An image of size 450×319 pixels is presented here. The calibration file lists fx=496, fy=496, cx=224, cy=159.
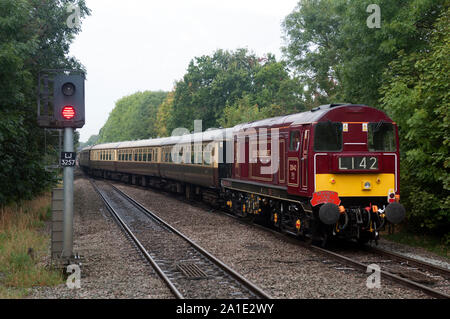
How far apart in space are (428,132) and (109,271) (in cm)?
811

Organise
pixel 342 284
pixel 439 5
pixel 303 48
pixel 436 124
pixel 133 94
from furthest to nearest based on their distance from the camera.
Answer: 1. pixel 133 94
2. pixel 303 48
3. pixel 439 5
4. pixel 436 124
5. pixel 342 284

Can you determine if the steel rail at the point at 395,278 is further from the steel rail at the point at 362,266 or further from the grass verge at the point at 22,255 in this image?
the grass verge at the point at 22,255

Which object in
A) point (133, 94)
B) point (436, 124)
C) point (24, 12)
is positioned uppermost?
point (133, 94)

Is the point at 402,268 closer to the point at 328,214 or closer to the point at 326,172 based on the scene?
the point at 328,214

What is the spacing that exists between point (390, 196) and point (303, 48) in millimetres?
24519

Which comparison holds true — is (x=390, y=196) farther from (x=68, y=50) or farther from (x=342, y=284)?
(x=68, y=50)

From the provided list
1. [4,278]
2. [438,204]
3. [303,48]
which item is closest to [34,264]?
[4,278]

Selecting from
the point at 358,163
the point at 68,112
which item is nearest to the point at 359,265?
the point at 358,163

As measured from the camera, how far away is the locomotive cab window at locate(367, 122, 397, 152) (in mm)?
11609

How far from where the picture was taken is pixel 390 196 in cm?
1131

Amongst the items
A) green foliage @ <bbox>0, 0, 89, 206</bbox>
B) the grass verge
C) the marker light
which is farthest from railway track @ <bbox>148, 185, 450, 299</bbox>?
green foliage @ <bbox>0, 0, 89, 206</bbox>

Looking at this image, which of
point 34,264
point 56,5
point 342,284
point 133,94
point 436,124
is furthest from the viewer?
point 133,94

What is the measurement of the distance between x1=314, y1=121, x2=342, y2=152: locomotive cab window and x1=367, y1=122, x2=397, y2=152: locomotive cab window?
82cm

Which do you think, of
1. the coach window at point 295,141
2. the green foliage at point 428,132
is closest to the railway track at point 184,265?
the coach window at point 295,141
